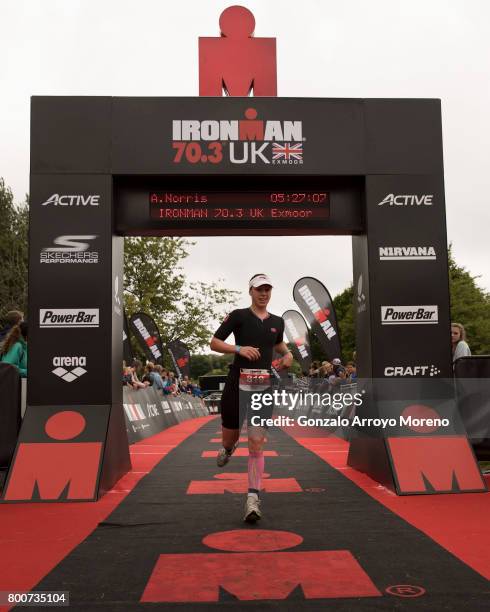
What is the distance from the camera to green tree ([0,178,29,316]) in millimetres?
35219

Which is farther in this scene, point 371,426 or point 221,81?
point 221,81

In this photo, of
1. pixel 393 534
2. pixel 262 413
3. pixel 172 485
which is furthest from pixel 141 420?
pixel 393 534

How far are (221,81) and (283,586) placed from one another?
7.04m

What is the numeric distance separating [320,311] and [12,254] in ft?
78.1

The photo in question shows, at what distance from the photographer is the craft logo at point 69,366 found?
7.29 meters

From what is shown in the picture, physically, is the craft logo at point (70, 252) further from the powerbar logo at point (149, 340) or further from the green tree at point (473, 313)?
the green tree at point (473, 313)

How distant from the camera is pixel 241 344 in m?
5.76

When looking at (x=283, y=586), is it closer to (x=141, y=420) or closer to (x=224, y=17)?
(x=224, y=17)

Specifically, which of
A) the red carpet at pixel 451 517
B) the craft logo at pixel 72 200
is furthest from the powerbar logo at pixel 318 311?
the craft logo at pixel 72 200

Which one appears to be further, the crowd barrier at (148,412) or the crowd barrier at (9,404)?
the crowd barrier at (148,412)

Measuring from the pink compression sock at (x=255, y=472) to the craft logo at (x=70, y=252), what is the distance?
129 inches

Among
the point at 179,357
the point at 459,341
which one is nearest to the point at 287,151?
the point at 459,341

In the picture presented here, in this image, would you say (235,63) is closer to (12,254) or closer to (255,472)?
(255,472)

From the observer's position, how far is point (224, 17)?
882 centimetres
